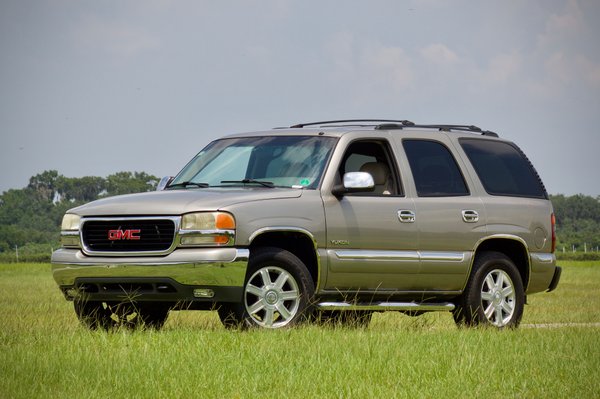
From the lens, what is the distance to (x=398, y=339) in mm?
10578

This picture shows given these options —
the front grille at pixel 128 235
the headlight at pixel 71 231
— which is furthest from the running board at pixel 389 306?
the headlight at pixel 71 231

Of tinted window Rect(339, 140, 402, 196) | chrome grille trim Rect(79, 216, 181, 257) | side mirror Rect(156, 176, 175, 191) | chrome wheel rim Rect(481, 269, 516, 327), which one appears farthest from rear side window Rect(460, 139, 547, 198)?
chrome grille trim Rect(79, 216, 181, 257)

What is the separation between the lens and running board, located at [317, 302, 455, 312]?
11680 millimetres

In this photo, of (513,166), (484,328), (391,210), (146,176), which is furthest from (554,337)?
(146,176)

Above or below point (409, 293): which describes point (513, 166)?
above

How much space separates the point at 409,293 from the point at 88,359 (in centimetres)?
448

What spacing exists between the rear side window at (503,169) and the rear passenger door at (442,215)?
14.2 inches

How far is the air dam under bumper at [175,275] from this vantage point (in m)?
10.7

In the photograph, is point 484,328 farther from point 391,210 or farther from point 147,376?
point 147,376

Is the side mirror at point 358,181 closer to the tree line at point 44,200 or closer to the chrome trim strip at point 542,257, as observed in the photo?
the chrome trim strip at point 542,257

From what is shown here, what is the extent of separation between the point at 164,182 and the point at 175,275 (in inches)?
87.1

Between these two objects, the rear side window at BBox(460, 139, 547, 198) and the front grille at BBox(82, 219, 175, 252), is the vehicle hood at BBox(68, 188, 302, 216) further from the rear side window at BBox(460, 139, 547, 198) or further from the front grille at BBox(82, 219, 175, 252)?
the rear side window at BBox(460, 139, 547, 198)

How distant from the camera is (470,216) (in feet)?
42.8

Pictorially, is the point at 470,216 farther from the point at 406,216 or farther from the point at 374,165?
the point at 374,165
